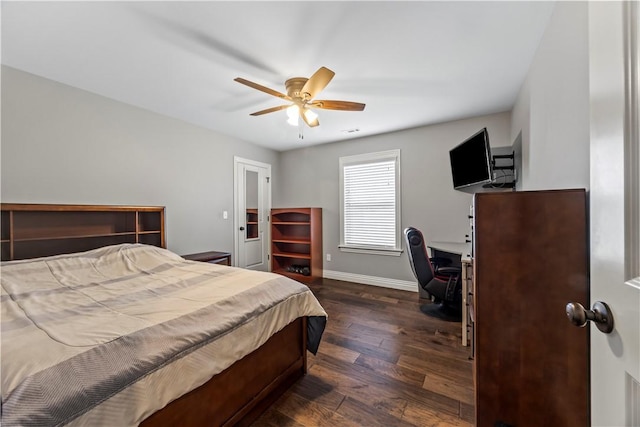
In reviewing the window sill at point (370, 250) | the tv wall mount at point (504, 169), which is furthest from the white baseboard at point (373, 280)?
the tv wall mount at point (504, 169)

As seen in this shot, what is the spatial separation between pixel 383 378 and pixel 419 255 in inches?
51.2

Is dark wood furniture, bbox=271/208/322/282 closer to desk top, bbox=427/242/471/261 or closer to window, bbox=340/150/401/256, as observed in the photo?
window, bbox=340/150/401/256

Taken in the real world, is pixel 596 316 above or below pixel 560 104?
below

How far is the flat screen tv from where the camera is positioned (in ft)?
7.71

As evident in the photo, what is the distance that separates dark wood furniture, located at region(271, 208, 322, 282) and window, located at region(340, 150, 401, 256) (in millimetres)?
484

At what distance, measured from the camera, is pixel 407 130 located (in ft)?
12.3

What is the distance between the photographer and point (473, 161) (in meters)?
2.60

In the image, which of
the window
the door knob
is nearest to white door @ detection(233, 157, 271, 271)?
the window

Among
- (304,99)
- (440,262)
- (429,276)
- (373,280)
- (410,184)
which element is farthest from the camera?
(373,280)

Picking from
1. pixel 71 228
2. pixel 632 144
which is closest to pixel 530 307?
pixel 632 144

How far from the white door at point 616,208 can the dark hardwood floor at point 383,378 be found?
3.76ft

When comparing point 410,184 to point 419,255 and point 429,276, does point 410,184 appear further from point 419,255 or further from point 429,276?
point 429,276

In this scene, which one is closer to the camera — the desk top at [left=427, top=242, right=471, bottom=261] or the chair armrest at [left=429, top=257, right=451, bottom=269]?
the desk top at [left=427, top=242, right=471, bottom=261]

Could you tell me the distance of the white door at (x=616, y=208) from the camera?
0.50 metres
